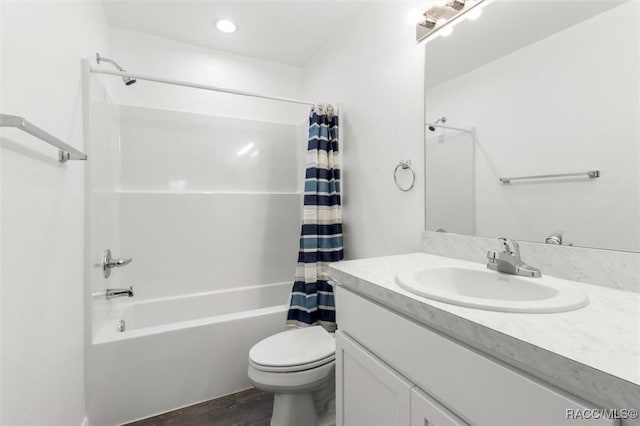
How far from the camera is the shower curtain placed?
1.91 m

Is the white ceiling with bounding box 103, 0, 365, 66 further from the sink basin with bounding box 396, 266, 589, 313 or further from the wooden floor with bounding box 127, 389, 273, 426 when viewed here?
the wooden floor with bounding box 127, 389, 273, 426

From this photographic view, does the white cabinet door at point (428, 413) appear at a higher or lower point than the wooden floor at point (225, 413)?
higher

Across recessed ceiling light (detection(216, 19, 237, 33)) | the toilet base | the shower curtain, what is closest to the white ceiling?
recessed ceiling light (detection(216, 19, 237, 33))

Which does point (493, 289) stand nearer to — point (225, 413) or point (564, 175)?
point (564, 175)

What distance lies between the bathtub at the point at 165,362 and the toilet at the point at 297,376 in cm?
38

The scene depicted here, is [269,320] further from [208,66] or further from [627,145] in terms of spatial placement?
[208,66]

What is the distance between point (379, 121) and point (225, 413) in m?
1.87

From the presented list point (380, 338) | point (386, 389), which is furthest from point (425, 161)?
point (386, 389)

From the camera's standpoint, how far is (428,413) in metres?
0.72

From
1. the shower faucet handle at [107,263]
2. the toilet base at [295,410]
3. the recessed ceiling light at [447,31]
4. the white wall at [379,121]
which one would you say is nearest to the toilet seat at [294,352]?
Result: the toilet base at [295,410]

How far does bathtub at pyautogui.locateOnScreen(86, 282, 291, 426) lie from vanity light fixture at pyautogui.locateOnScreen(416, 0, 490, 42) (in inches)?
70.8

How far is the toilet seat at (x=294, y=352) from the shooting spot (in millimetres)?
1347

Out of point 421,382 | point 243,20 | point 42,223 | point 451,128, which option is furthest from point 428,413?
point 243,20

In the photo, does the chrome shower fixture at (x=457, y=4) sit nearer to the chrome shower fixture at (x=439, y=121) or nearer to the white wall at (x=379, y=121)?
the white wall at (x=379, y=121)
